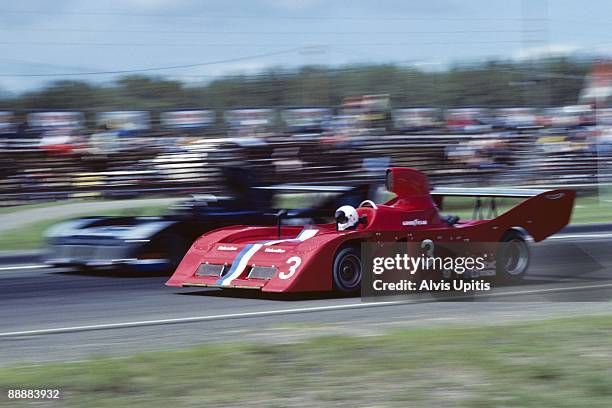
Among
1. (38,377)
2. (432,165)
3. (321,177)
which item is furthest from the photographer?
(432,165)

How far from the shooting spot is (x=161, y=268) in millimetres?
11719

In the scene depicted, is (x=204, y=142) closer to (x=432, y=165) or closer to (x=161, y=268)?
(x=432, y=165)

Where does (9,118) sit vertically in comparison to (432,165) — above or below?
above

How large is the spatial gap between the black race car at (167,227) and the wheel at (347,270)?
94.3 inches

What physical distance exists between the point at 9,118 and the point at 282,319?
19.1 m

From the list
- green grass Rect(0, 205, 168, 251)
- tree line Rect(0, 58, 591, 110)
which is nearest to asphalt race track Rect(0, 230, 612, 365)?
green grass Rect(0, 205, 168, 251)

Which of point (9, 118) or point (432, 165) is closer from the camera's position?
point (9, 118)

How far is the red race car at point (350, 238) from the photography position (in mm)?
9078

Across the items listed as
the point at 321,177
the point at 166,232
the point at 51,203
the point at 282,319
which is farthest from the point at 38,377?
the point at 321,177

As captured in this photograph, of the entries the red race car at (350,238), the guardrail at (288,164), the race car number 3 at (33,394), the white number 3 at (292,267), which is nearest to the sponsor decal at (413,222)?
the red race car at (350,238)

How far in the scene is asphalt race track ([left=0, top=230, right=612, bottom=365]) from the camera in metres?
7.12

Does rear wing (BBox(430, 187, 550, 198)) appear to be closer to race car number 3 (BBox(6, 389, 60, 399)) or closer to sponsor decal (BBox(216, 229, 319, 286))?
sponsor decal (BBox(216, 229, 319, 286))

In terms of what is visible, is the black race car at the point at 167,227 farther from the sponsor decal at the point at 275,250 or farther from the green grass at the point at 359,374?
the green grass at the point at 359,374

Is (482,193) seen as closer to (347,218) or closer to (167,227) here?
(347,218)
